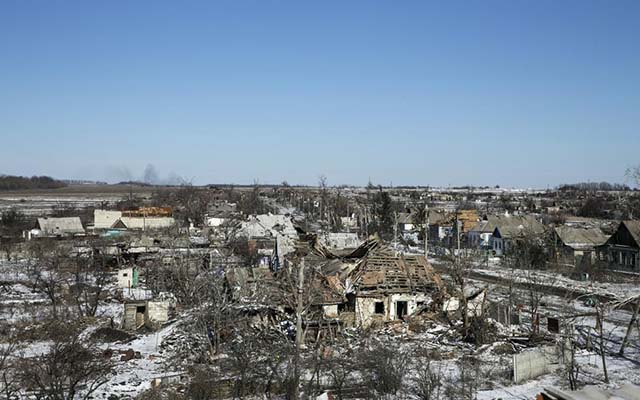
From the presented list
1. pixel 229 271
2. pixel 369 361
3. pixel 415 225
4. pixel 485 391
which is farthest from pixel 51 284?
pixel 415 225

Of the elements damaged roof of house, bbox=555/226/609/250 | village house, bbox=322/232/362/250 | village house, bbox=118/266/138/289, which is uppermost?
damaged roof of house, bbox=555/226/609/250

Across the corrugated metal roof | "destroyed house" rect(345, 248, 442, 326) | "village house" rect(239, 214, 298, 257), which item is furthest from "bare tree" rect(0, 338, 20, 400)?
the corrugated metal roof

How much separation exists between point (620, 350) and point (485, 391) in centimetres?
708

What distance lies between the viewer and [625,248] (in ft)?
141

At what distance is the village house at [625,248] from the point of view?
138ft

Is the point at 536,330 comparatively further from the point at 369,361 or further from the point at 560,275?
the point at 560,275

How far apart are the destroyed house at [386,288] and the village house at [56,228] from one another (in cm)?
4182

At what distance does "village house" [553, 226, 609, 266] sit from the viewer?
46.6 metres

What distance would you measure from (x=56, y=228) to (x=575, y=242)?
49.0 metres

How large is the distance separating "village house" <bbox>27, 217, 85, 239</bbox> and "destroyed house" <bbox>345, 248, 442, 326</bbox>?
41.8 metres

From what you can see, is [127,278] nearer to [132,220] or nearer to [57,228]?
[57,228]

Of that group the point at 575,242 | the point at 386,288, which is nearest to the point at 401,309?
the point at 386,288

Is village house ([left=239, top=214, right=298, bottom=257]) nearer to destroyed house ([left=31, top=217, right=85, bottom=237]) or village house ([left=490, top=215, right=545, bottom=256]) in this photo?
destroyed house ([left=31, top=217, right=85, bottom=237])

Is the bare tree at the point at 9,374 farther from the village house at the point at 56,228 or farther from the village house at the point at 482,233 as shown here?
the village house at the point at 482,233
